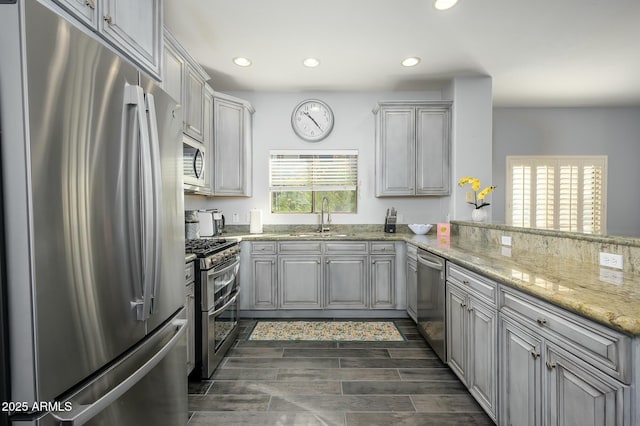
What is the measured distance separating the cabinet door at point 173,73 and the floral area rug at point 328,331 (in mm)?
2339

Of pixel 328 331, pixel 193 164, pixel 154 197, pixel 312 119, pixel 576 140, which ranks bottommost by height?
pixel 328 331

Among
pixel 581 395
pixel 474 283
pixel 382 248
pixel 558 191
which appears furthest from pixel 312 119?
pixel 558 191

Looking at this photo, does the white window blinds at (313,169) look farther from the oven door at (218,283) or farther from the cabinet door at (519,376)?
the cabinet door at (519,376)

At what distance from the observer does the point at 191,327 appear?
218 centimetres

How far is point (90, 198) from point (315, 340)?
8.09 feet

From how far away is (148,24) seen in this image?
171 centimetres

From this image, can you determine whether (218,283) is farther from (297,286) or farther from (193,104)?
(193,104)

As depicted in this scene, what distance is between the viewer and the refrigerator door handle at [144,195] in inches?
44.7

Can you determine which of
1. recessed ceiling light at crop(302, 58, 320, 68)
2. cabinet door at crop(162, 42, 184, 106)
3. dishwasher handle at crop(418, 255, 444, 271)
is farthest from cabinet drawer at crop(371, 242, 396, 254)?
cabinet door at crop(162, 42, 184, 106)

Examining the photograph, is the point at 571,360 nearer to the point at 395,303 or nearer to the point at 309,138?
the point at 395,303

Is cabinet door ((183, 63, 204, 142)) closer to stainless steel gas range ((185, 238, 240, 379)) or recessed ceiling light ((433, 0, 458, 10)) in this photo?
stainless steel gas range ((185, 238, 240, 379))

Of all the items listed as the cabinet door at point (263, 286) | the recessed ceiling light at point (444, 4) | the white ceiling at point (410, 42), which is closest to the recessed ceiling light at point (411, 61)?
the white ceiling at point (410, 42)

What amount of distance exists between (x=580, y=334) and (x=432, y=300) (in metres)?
1.56

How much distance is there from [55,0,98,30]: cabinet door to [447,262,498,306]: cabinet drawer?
2.27 m
